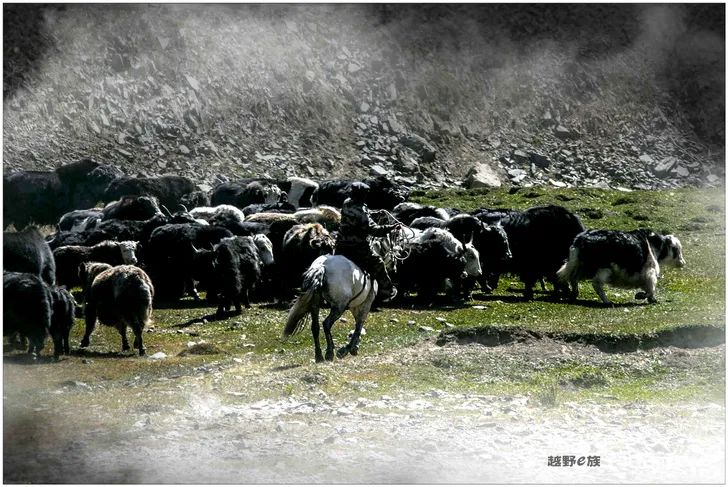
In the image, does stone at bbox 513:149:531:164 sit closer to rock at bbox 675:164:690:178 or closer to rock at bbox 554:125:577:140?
rock at bbox 554:125:577:140

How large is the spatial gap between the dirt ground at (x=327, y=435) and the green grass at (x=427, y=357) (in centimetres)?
28

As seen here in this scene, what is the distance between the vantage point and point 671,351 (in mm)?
17281

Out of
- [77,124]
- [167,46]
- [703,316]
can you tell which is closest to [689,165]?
[167,46]

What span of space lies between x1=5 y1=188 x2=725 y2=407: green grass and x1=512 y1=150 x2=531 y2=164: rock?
103 feet

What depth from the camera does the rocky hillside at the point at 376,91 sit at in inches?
2046

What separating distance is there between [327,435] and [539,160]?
49.6 m

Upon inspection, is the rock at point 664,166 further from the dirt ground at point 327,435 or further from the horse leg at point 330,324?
the dirt ground at point 327,435

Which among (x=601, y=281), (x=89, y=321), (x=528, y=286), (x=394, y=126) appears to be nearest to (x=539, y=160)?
(x=394, y=126)

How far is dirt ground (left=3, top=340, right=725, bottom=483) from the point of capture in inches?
433

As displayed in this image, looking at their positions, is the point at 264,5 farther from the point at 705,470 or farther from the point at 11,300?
the point at 705,470

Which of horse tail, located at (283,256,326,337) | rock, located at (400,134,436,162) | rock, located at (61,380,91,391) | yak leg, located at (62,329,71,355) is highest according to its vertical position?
rock, located at (400,134,436,162)

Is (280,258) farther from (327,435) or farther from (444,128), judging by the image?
(444,128)

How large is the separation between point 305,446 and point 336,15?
5523 cm

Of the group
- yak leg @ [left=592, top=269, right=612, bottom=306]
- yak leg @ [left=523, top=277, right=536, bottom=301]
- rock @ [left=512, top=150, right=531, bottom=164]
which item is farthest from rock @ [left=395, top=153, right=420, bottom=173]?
yak leg @ [left=592, top=269, right=612, bottom=306]
